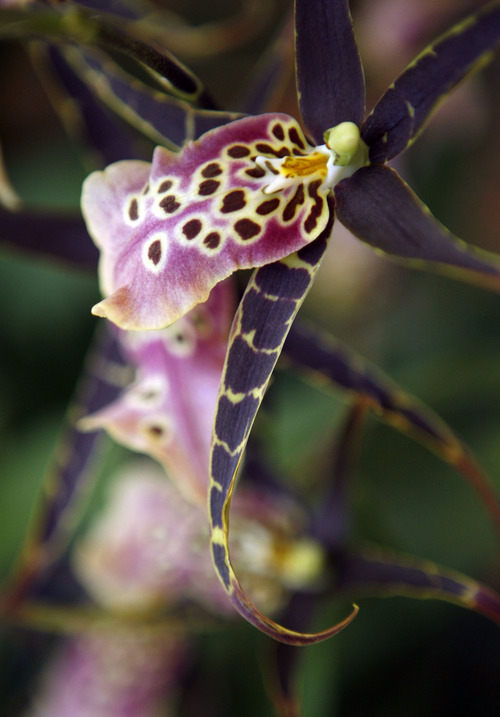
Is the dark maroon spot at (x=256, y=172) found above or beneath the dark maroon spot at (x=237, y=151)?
beneath

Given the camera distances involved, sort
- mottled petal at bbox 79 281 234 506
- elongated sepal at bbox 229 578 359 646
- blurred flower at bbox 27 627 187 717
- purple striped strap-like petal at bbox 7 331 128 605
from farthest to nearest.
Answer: blurred flower at bbox 27 627 187 717 < purple striped strap-like petal at bbox 7 331 128 605 < mottled petal at bbox 79 281 234 506 < elongated sepal at bbox 229 578 359 646

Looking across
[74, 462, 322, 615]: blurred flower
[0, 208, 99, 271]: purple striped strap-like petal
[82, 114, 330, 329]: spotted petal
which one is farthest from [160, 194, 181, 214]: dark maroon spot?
[74, 462, 322, 615]: blurred flower

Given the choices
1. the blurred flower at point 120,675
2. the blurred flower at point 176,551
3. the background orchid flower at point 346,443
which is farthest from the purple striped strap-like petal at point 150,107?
the blurred flower at point 120,675

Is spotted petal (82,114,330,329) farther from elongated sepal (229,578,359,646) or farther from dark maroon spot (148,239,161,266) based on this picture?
elongated sepal (229,578,359,646)

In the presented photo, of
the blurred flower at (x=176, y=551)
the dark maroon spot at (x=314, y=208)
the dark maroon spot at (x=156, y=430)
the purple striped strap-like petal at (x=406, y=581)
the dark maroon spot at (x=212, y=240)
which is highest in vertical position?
the dark maroon spot at (x=314, y=208)

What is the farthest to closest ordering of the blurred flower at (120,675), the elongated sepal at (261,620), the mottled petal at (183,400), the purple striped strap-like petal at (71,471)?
the blurred flower at (120,675)
the purple striped strap-like petal at (71,471)
the mottled petal at (183,400)
the elongated sepal at (261,620)

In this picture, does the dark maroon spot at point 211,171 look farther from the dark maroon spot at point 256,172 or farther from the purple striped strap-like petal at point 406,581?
the purple striped strap-like petal at point 406,581
